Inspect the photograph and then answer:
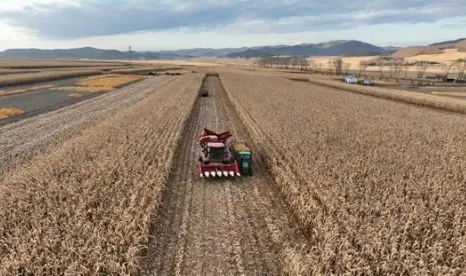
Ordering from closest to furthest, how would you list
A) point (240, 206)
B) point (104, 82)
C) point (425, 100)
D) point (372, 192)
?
point (372, 192)
point (240, 206)
point (425, 100)
point (104, 82)

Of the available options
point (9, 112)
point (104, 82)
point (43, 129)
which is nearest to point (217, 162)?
point (43, 129)

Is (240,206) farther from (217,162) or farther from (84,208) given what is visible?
(84,208)

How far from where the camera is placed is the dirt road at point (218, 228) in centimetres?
1058

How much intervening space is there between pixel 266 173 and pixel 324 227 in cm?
780

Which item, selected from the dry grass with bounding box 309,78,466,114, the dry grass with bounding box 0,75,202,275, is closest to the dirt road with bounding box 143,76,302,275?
the dry grass with bounding box 0,75,202,275

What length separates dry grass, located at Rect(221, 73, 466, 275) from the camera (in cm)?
943

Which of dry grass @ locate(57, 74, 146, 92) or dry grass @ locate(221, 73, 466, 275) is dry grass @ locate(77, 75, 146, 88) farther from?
dry grass @ locate(221, 73, 466, 275)

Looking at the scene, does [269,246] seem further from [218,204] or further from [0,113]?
[0,113]

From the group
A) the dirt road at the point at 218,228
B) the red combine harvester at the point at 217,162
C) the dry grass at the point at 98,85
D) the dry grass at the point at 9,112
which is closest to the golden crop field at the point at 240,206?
the dirt road at the point at 218,228

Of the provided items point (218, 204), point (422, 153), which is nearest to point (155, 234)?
point (218, 204)

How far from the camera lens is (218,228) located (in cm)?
1282

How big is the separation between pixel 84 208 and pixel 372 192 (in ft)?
35.2

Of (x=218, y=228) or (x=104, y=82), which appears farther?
(x=104, y=82)

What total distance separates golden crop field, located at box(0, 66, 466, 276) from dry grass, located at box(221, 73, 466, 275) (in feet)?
0.20
